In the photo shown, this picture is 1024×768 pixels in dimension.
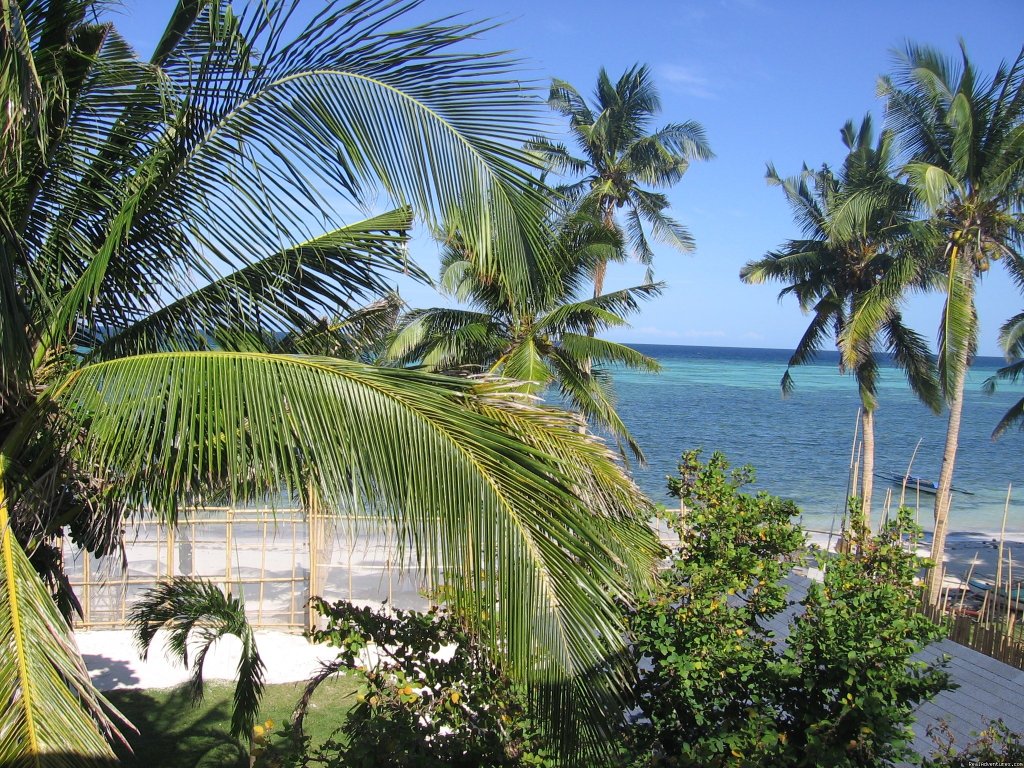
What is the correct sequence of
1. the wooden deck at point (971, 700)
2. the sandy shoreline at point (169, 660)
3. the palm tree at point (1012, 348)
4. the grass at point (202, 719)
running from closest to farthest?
the wooden deck at point (971, 700) < the grass at point (202, 719) < the sandy shoreline at point (169, 660) < the palm tree at point (1012, 348)

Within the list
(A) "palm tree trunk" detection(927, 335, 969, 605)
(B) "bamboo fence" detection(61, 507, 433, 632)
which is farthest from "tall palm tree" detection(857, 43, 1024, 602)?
(B) "bamboo fence" detection(61, 507, 433, 632)

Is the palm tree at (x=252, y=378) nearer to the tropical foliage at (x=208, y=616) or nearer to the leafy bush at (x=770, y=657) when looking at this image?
the leafy bush at (x=770, y=657)

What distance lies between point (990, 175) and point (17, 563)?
17.0 meters

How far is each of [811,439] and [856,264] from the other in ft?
122

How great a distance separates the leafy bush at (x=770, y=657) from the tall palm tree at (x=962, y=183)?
1169 centimetres

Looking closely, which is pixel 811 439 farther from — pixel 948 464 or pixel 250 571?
pixel 250 571

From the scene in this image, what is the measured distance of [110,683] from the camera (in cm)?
1065

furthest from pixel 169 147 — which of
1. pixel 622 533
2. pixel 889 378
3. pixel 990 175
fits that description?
pixel 889 378

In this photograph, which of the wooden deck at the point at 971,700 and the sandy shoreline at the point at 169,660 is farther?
the sandy shoreline at the point at 169,660

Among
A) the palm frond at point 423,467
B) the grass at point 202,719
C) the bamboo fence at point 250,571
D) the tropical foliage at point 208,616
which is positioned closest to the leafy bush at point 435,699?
the palm frond at point 423,467

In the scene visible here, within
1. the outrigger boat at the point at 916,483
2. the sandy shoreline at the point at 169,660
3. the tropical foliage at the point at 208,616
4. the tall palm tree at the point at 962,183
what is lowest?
the outrigger boat at the point at 916,483

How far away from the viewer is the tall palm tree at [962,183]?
14734 mm

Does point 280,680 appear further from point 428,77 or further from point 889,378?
point 889,378

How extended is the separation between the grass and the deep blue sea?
5271mm
